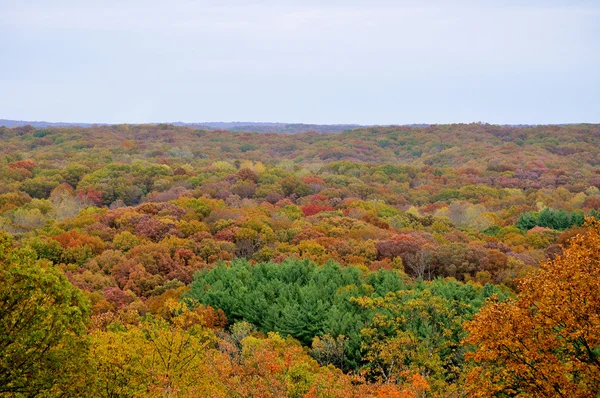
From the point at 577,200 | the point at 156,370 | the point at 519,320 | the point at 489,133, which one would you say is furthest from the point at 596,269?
the point at 489,133

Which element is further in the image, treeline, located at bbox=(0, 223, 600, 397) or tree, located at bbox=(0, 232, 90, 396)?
treeline, located at bbox=(0, 223, 600, 397)

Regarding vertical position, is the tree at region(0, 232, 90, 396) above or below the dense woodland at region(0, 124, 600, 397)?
above

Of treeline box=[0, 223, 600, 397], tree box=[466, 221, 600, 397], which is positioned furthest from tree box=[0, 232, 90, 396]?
tree box=[466, 221, 600, 397]

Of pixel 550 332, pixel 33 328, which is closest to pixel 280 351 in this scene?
pixel 550 332

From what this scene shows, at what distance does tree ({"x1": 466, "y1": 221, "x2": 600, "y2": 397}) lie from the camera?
12859 millimetres

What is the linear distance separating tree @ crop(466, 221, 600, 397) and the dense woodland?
0.05 m

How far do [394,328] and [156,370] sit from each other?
1073 centimetres

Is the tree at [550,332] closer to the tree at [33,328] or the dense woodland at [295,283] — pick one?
the dense woodland at [295,283]

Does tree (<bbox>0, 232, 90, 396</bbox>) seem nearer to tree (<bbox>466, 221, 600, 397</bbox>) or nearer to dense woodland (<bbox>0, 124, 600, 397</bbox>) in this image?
dense woodland (<bbox>0, 124, 600, 397</bbox>)

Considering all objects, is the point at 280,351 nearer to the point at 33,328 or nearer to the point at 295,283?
the point at 295,283

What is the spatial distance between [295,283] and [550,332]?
1949cm

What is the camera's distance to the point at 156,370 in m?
16.2

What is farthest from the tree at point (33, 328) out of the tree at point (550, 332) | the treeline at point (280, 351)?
the tree at point (550, 332)

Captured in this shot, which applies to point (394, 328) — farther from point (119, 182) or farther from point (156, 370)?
point (119, 182)
